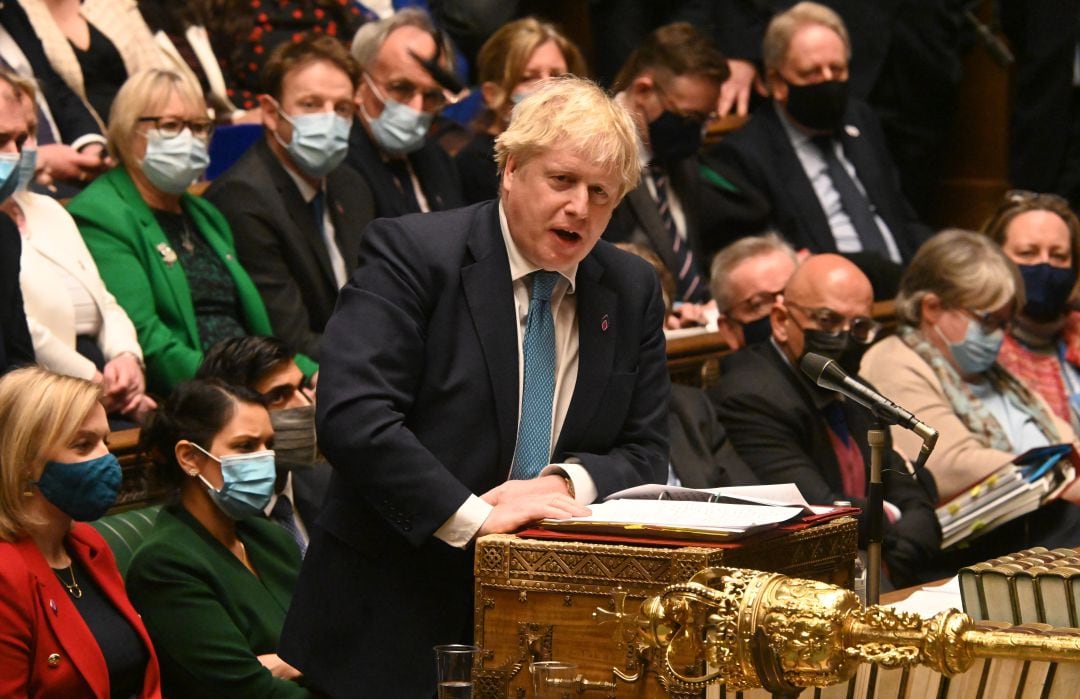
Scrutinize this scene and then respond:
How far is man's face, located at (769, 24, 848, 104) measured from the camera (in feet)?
21.8

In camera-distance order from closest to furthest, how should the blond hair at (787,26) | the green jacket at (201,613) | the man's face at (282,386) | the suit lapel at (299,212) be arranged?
the green jacket at (201,613)
the man's face at (282,386)
the suit lapel at (299,212)
the blond hair at (787,26)

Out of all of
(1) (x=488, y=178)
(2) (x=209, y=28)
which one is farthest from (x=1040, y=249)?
(2) (x=209, y=28)

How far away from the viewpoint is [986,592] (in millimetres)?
2621

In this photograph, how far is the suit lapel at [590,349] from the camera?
2965 mm

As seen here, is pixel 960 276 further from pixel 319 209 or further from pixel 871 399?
pixel 871 399

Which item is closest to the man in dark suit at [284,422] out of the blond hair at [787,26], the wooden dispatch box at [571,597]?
the wooden dispatch box at [571,597]

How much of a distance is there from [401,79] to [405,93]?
0.16 ft

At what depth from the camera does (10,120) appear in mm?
4371

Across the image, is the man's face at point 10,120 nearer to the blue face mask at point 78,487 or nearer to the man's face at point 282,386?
the man's face at point 282,386

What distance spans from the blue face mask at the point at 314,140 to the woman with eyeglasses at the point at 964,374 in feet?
5.61

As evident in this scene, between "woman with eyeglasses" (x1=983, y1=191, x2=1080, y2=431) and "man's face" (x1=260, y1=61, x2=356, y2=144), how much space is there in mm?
2166

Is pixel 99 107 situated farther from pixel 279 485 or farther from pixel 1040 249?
pixel 1040 249

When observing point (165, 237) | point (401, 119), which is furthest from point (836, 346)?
point (165, 237)

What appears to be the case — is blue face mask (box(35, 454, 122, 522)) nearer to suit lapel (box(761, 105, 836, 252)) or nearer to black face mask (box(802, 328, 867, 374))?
black face mask (box(802, 328, 867, 374))
